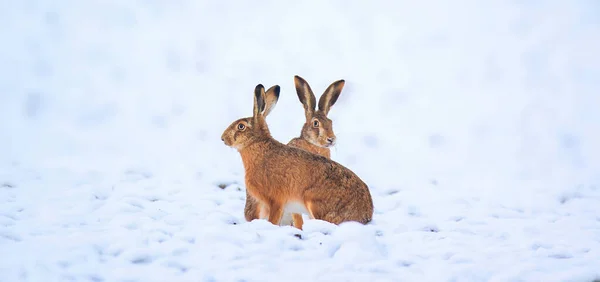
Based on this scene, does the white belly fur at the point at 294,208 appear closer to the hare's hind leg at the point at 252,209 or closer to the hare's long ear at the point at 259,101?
the hare's hind leg at the point at 252,209

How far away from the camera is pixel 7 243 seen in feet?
21.5

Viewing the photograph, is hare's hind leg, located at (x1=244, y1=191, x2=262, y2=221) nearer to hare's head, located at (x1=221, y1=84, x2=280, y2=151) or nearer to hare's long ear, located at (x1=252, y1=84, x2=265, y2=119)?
hare's head, located at (x1=221, y1=84, x2=280, y2=151)

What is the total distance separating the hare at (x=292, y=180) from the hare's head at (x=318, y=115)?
3.71ft

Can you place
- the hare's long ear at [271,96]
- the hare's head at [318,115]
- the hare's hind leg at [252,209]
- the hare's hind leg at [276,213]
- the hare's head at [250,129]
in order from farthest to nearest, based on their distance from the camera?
the hare's head at [318,115], the hare's long ear at [271,96], the hare's head at [250,129], the hare's hind leg at [252,209], the hare's hind leg at [276,213]

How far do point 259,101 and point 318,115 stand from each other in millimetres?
1463

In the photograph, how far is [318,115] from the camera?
30.2ft

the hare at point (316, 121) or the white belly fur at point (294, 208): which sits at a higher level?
the hare at point (316, 121)

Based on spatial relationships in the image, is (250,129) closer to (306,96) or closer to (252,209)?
(252,209)

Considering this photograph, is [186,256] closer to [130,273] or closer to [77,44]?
[130,273]

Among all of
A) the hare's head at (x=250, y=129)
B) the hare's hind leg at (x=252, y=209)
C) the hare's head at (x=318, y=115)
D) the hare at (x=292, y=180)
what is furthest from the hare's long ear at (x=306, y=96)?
the hare's hind leg at (x=252, y=209)

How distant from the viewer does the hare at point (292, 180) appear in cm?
718

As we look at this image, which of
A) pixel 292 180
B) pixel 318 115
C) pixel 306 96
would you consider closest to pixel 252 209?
pixel 292 180

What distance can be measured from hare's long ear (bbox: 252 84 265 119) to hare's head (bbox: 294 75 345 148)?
46.1 inches

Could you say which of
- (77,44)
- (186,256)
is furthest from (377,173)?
(77,44)
